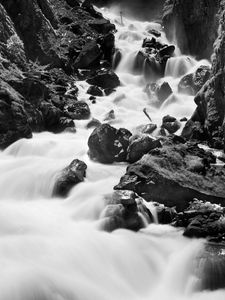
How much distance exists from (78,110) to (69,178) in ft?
32.9

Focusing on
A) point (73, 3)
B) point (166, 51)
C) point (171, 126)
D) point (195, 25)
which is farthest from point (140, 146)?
point (73, 3)

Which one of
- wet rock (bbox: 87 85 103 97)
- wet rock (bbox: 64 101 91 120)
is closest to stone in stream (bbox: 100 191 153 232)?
wet rock (bbox: 64 101 91 120)

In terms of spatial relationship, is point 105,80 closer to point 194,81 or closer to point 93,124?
point 194,81

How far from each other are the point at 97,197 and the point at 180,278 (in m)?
4.42

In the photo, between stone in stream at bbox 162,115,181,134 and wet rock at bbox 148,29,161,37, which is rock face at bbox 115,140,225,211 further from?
wet rock at bbox 148,29,161,37

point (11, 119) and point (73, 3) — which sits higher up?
point (73, 3)

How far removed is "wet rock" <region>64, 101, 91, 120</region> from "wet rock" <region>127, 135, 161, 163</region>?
7.52 meters

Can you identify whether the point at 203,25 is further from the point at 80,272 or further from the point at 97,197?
the point at 80,272

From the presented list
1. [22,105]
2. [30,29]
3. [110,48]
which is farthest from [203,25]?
[22,105]

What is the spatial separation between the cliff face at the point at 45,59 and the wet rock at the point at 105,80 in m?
1.27

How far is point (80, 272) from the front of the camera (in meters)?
10.2

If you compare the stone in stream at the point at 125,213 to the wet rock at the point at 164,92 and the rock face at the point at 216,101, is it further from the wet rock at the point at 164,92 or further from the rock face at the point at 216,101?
the wet rock at the point at 164,92

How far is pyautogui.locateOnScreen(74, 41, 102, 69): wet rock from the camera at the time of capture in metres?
32.4

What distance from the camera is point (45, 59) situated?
100ft
